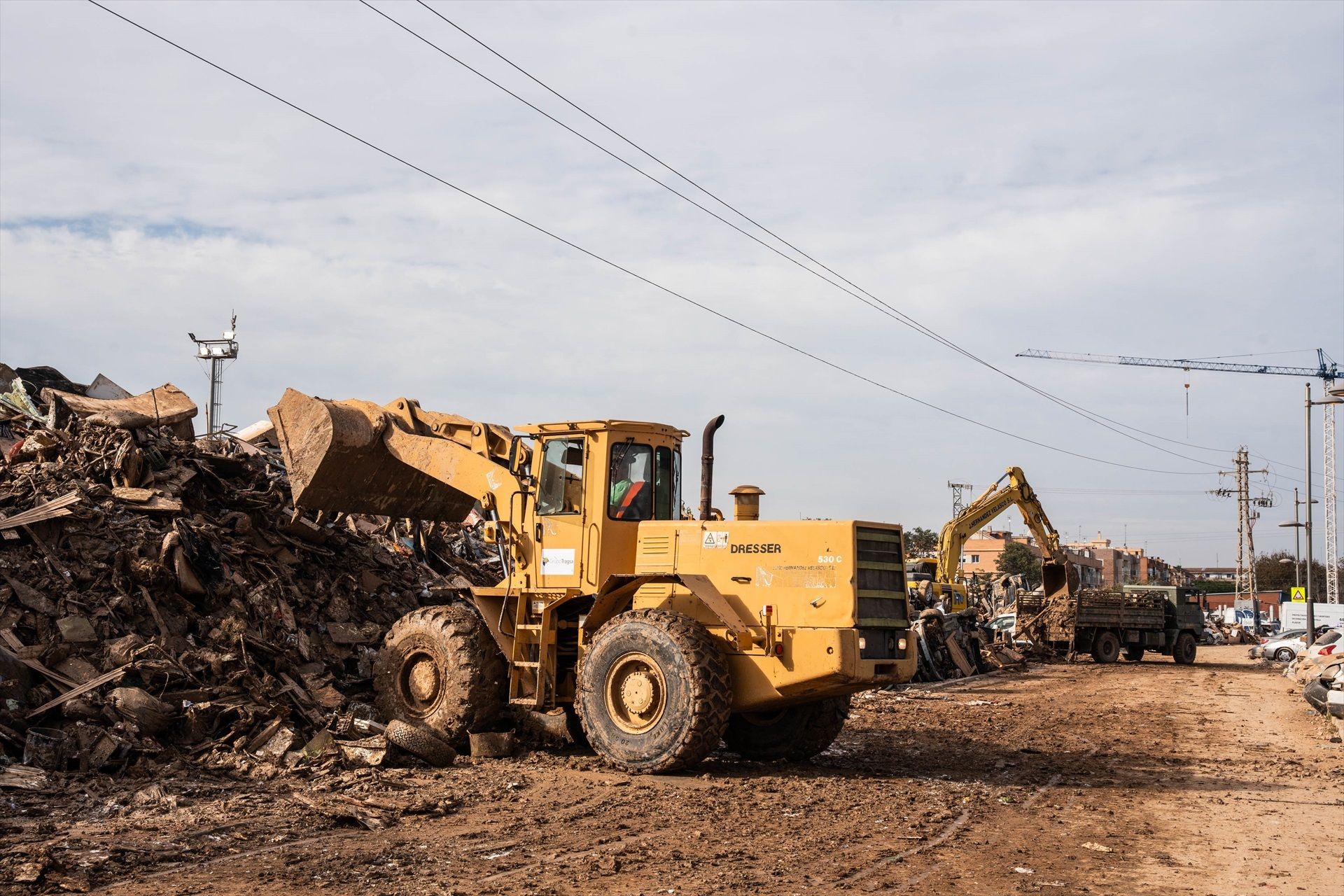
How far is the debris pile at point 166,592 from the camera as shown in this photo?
10594 mm

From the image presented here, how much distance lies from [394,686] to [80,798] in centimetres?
377

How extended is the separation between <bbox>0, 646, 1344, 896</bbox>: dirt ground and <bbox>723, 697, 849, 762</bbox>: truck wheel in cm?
24

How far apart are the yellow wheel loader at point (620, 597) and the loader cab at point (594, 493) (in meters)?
0.02

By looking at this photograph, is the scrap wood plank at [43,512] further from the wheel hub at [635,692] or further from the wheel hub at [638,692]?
the wheel hub at [638,692]

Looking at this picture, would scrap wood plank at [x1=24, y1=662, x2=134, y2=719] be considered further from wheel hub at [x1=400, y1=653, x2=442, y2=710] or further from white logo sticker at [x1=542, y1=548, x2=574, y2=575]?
white logo sticker at [x1=542, y1=548, x2=574, y2=575]

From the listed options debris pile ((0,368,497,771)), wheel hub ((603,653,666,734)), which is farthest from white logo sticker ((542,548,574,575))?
debris pile ((0,368,497,771))

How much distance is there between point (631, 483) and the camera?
39.4ft

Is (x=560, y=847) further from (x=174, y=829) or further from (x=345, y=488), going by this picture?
(x=345, y=488)

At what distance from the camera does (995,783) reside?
11477 millimetres

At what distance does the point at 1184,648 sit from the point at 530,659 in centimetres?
2719

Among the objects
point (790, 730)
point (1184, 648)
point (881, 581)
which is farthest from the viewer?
point (1184, 648)

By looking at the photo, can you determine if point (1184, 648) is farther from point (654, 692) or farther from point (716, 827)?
point (716, 827)

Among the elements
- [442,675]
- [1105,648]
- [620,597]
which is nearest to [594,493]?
[620,597]

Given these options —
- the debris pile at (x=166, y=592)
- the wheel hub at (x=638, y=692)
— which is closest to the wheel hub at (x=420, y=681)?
the debris pile at (x=166, y=592)
